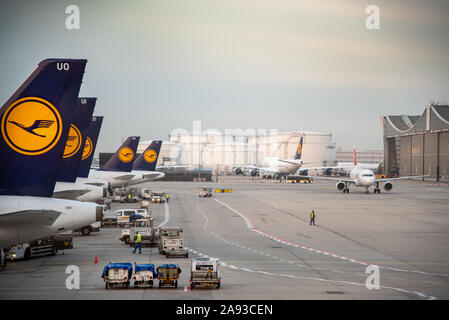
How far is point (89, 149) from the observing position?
48.4 meters

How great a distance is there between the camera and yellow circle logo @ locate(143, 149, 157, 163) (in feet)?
355

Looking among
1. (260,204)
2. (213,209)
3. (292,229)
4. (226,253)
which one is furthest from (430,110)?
(226,253)

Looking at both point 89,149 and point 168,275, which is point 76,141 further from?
point 168,275

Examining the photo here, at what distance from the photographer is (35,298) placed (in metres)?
24.6

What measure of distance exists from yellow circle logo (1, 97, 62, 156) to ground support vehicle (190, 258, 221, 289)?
353 inches

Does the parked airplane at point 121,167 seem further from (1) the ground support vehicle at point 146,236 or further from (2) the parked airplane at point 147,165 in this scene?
(1) the ground support vehicle at point 146,236

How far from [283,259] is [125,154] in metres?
50.6

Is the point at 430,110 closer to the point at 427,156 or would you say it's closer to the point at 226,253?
the point at 427,156

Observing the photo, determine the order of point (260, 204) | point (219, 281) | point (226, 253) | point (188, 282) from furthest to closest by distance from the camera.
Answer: point (260, 204) → point (226, 253) → point (188, 282) → point (219, 281)

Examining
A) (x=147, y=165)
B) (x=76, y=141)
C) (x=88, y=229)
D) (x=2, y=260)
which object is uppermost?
(x=76, y=141)

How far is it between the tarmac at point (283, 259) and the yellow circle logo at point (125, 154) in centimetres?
1463

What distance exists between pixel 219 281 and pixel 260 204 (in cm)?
6215

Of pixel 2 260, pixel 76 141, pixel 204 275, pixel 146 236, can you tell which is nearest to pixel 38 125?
pixel 204 275

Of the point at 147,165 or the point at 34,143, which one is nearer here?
the point at 34,143
